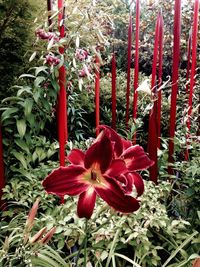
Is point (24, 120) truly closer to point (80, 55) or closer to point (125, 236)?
point (80, 55)

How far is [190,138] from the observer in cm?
193

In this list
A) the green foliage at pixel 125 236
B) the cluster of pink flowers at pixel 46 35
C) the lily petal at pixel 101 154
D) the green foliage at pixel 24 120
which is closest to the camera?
the lily petal at pixel 101 154

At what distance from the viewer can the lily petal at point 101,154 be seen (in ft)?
2.08

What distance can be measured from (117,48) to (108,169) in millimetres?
4010

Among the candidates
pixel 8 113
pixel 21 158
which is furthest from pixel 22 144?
pixel 8 113

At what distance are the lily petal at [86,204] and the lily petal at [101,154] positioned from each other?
0.05m

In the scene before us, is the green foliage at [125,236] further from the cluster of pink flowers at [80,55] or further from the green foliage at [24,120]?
the cluster of pink flowers at [80,55]

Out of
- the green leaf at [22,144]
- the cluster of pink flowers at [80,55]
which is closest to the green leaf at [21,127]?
the green leaf at [22,144]

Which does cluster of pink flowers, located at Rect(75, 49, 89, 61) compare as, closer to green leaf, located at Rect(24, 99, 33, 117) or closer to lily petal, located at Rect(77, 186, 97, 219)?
green leaf, located at Rect(24, 99, 33, 117)

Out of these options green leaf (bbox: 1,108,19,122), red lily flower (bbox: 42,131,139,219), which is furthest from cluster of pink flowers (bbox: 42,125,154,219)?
green leaf (bbox: 1,108,19,122)

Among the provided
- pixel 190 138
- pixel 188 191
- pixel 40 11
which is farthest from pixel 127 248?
pixel 40 11

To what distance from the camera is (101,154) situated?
2.11 feet

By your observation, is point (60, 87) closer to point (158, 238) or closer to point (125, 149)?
point (158, 238)

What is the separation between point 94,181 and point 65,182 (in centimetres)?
5
